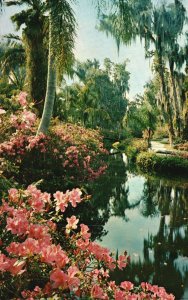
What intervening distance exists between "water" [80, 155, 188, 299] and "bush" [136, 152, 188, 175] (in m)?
2.26

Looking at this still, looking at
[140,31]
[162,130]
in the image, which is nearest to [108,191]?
[140,31]

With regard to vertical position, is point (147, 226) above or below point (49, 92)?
below

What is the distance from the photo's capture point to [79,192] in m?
3.21

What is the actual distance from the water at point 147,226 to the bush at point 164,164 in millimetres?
2259

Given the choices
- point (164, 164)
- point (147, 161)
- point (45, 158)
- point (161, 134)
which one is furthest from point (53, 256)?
point (161, 134)

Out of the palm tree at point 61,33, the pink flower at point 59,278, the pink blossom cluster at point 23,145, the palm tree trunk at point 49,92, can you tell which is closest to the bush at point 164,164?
the palm tree trunk at point 49,92

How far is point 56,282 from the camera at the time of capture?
7.50ft

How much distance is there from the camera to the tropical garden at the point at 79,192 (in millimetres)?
2672

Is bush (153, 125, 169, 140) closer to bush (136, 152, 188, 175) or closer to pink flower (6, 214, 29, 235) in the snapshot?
bush (136, 152, 188, 175)

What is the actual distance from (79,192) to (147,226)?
7376mm

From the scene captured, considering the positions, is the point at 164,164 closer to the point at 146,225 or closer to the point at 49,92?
the point at 146,225

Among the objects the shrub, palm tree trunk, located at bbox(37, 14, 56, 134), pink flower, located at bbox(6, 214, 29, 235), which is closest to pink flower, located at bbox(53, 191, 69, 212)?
pink flower, located at bbox(6, 214, 29, 235)

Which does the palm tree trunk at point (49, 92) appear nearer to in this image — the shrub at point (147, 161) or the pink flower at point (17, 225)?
the pink flower at point (17, 225)

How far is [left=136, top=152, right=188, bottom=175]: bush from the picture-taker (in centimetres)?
1991
